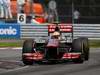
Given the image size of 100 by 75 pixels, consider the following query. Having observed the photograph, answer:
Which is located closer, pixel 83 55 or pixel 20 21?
pixel 83 55

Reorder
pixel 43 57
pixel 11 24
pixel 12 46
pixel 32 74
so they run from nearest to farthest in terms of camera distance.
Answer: pixel 32 74
pixel 43 57
pixel 12 46
pixel 11 24

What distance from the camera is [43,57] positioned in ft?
51.4

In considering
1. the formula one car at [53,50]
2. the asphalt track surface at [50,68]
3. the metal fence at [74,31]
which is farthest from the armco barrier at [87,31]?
the formula one car at [53,50]

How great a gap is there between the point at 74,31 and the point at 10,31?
12.7ft

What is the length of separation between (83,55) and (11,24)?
13.5m

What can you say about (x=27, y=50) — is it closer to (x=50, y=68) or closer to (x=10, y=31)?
(x=50, y=68)

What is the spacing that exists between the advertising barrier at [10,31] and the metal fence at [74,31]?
0.36 m

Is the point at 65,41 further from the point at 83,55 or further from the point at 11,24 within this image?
the point at 11,24

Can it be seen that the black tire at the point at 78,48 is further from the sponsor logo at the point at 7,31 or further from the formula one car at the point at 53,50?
the sponsor logo at the point at 7,31

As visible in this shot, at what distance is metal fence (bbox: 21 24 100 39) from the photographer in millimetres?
29312

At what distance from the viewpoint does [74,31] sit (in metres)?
29.5

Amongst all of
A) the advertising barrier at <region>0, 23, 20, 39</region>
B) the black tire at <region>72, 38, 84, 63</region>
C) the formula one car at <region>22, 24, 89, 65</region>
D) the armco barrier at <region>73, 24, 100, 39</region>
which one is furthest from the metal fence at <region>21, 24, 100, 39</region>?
the black tire at <region>72, 38, 84, 63</region>

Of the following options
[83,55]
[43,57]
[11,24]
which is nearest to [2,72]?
[43,57]

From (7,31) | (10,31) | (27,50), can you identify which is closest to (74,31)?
(10,31)
